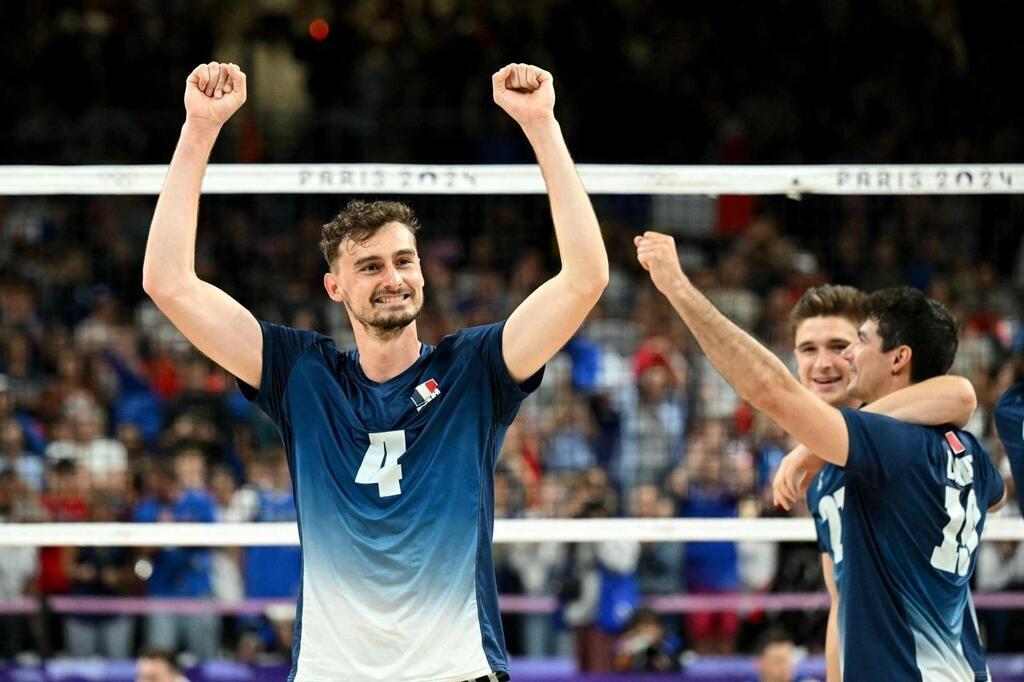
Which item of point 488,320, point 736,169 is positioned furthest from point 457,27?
point 736,169

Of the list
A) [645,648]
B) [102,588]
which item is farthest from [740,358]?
[102,588]

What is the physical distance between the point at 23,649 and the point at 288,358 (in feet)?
22.0

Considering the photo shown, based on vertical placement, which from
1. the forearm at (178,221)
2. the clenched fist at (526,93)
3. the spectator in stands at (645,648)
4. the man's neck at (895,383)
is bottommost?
the spectator in stands at (645,648)

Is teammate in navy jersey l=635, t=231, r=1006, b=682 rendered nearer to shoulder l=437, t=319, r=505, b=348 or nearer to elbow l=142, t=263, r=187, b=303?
shoulder l=437, t=319, r=505, b=348

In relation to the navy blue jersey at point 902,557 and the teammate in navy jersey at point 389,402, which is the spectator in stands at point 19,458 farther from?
the navy blue jersey at point 902,557

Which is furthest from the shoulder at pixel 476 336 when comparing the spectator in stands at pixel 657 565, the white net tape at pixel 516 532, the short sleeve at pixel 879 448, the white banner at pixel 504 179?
the spectator in stands at pixel 657 565

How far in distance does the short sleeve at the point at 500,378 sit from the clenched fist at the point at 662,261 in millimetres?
492

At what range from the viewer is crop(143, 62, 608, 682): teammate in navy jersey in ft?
14.3

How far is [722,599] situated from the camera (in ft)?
33.5

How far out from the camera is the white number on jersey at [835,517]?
5098 millimetres

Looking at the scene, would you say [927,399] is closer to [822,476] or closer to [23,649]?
[822,476]

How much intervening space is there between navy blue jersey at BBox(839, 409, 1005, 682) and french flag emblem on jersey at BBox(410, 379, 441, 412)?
55.4 inches

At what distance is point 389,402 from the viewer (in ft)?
15.1

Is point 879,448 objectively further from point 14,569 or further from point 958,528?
point 14,569
